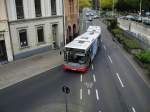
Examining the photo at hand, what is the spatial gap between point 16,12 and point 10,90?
37.1 ft

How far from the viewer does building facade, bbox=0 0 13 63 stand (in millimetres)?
24058

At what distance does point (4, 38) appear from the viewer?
81.5 feet

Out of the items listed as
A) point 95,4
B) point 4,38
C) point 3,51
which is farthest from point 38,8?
point 95,4

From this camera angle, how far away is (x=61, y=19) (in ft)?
109

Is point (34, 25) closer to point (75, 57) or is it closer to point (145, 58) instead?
point (75, 57)

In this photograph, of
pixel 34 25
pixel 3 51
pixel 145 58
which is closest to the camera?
pixel 145 58

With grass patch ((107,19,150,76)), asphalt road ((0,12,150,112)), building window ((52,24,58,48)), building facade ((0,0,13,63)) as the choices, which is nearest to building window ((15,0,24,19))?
building facade ((0,0,13,63))

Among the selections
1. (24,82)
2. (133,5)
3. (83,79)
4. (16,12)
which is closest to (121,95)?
(83,79)

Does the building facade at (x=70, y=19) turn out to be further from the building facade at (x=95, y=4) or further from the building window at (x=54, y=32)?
the building facade at (x=95, y=4)

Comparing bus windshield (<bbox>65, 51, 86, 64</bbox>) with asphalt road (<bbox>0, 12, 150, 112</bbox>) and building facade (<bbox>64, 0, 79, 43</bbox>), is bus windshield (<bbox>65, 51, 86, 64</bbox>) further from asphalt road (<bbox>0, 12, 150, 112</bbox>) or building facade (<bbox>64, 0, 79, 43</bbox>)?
building facade (<bbox>64, 0, 79, 43</bbox>)

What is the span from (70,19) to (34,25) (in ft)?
34.7

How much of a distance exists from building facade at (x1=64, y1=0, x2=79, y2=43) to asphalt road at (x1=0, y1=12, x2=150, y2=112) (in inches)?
526

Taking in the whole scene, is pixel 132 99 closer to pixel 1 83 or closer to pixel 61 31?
pixel 1 83

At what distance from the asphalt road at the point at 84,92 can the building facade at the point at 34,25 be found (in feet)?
21.5
